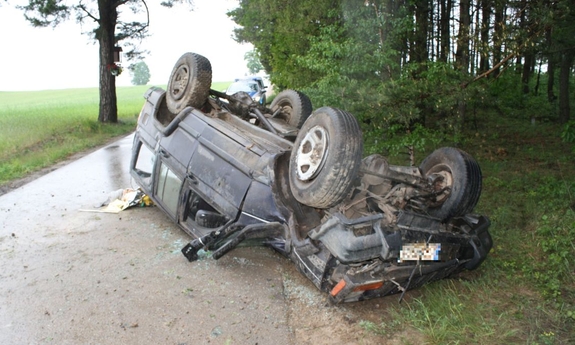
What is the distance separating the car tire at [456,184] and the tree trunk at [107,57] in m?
15.3

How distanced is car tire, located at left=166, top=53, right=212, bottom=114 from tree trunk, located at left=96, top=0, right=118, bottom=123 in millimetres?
12241

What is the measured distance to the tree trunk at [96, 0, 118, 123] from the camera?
1688 cm

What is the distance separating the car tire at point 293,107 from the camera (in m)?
6.53

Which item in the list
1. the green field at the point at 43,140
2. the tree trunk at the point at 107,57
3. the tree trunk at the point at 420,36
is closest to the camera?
the green field at the point at 43,140

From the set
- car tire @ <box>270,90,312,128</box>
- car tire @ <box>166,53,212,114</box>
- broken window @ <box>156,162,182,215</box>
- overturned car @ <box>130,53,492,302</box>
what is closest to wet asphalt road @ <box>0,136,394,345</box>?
overturned car @ <box>130,53,492,302</box>

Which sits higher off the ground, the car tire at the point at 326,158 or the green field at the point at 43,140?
the car tire at the point at 326,158

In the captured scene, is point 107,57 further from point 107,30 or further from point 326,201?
point 326,201

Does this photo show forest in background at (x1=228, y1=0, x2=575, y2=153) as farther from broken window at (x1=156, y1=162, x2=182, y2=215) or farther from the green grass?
broken window at (x1=156, y1=162, x2=182, y2=215)

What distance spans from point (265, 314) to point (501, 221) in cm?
328

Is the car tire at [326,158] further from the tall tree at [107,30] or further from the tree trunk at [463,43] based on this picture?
the tall tree at [107,30]

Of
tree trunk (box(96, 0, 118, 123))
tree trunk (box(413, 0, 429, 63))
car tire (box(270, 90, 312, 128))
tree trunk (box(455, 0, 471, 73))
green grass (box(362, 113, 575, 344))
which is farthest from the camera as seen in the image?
tree trunk (box(96, 0, 118, 123))

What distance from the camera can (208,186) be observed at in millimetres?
4680

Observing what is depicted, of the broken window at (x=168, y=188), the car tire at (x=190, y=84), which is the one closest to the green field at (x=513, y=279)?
the broken window at (x=168, y=188)

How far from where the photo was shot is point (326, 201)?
11.8 ft
